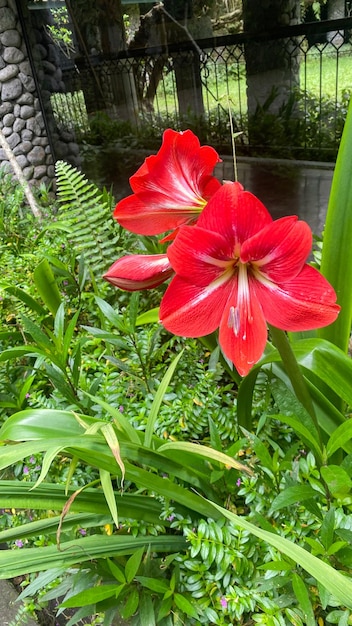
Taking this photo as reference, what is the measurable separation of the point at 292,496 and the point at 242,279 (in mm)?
356

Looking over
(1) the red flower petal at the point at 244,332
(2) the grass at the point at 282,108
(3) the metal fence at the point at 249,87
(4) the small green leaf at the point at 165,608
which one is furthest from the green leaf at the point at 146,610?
(2) the grass at the point at 282,108

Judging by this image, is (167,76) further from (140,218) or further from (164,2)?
(140,218)

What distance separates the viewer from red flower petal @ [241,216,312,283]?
0.52 meters

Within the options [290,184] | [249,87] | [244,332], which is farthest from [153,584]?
[249,87]

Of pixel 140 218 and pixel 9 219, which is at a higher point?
pixel 140 218

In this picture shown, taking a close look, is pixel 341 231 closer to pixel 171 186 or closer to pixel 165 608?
pixel 171 186

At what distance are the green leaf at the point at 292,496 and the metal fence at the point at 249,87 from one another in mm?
1701

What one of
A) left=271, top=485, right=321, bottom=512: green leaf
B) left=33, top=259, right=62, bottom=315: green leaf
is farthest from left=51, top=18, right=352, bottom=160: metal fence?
left=271, top=485, right=321, bottom=512: green leaf

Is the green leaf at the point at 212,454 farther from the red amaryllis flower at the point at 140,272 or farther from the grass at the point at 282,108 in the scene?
the grass at the point at 282,108

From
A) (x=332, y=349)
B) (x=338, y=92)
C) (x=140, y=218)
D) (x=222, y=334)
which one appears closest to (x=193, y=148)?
(x=140, y=218)

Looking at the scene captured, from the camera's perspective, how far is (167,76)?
2.77 metres

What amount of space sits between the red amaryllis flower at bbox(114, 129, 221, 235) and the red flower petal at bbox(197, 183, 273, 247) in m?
0.16

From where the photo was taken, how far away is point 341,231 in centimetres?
89

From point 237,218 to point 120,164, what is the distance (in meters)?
3.08
